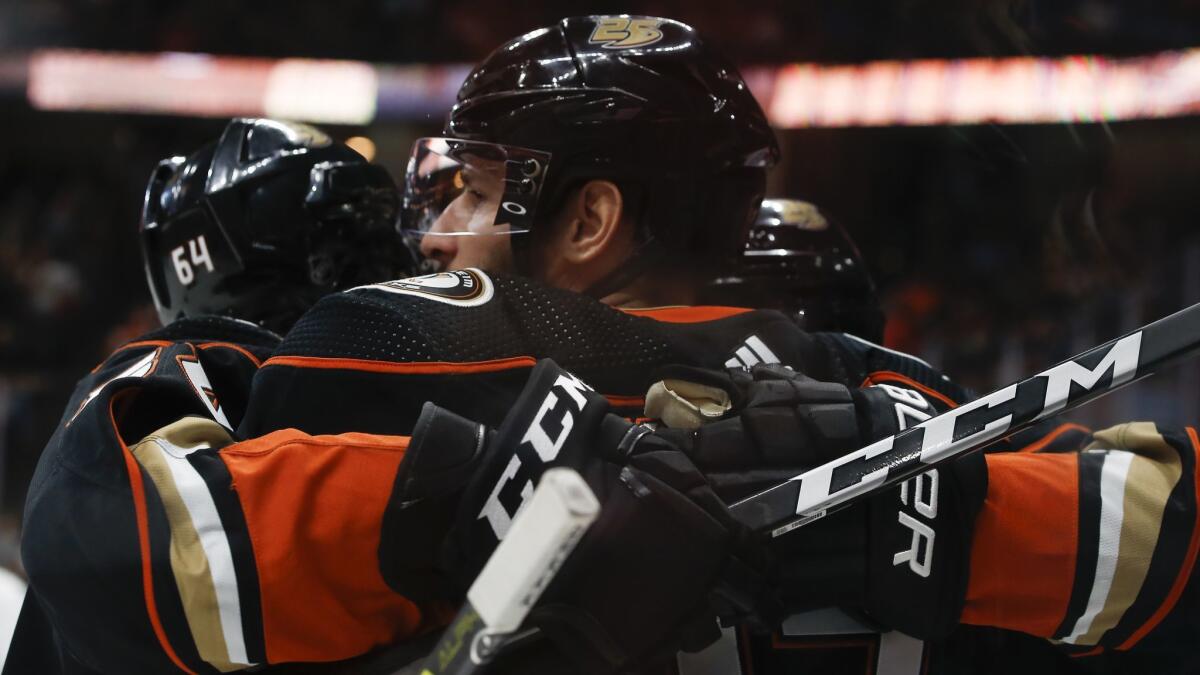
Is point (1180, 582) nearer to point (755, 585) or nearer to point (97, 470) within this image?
point (755, 585)

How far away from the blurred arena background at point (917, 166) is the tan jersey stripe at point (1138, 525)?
1.69ft

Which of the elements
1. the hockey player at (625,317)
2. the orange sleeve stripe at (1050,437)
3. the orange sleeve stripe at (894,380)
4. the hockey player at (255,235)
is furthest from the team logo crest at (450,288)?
the orange sleeve stripe at (1050,437)

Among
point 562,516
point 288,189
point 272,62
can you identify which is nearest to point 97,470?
point 562,516

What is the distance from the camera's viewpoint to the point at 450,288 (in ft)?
3.08

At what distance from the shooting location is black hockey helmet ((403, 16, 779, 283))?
1.11 metres

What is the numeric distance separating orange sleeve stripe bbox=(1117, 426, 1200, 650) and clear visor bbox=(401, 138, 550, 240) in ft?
1.92

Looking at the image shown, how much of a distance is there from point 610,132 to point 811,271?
605 millimetres

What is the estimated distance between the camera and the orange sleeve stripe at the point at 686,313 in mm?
1017

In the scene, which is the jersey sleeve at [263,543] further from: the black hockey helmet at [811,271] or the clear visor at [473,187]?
the black hockey helmet at [811,271]

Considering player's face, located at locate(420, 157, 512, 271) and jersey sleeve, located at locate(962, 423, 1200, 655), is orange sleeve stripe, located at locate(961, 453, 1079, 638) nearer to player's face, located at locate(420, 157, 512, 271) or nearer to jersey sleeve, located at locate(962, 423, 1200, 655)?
jersey sleeve, located at locate(962, 423, 1200, 655)

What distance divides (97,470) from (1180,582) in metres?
0.78

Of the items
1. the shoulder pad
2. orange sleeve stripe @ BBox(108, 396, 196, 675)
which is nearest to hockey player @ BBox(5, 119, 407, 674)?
orange sleeve stripe @ BBox(108, 396, 196, 675)

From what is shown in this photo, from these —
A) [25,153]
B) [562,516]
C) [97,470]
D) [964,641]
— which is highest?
[562,516]

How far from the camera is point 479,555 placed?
0.81 m
